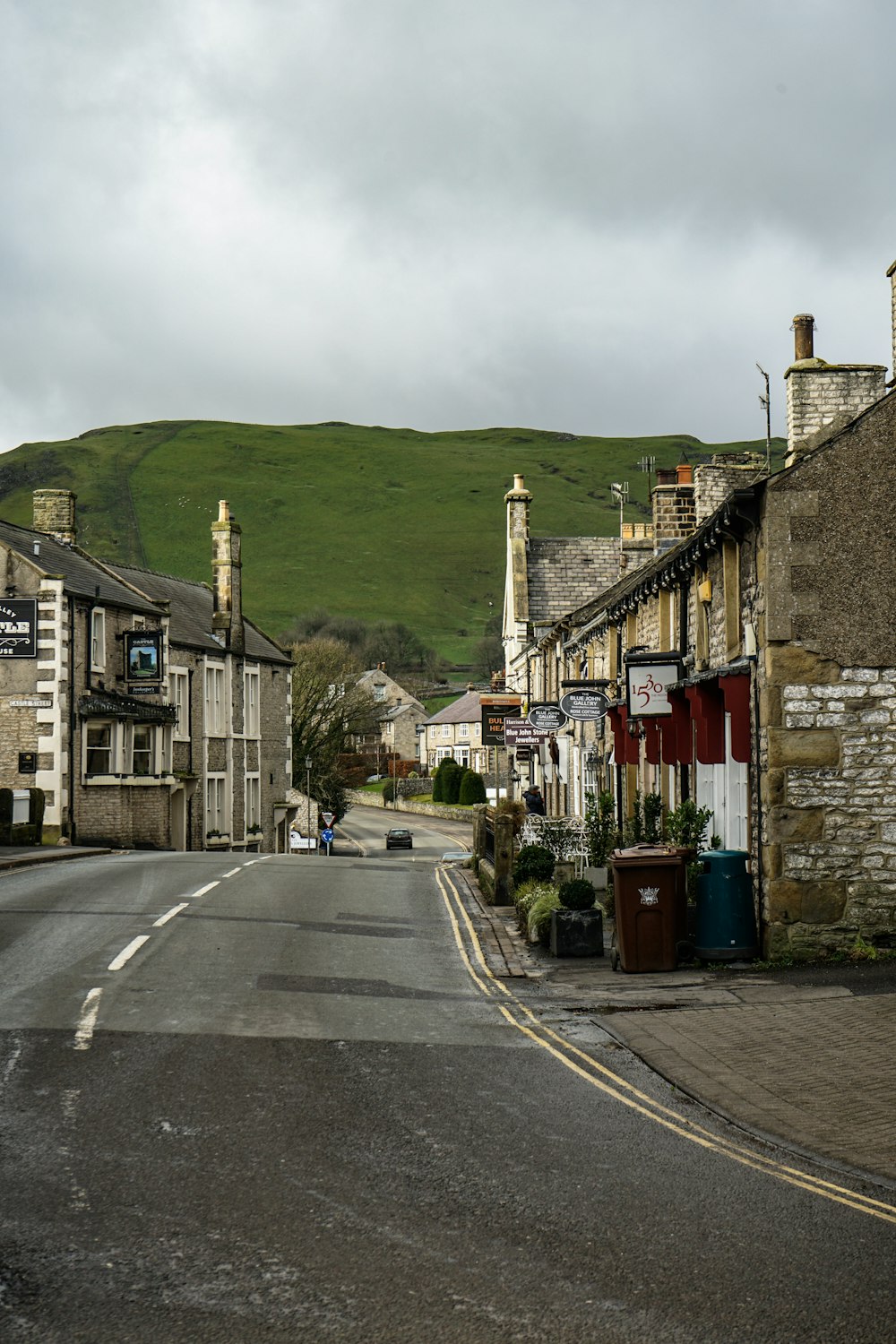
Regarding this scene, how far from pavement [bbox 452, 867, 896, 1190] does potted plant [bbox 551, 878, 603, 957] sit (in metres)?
0.15

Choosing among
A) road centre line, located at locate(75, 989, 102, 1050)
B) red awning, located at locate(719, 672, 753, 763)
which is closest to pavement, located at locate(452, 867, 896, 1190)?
red awning, located at locate(719, 672, 753, 763)

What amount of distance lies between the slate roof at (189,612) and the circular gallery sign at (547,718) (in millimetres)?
21363

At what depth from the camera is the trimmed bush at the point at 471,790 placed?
306ft

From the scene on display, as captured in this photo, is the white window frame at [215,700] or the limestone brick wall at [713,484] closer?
the limestone brick wall at [713,484]

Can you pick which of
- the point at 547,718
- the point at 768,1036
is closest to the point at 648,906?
the point at 768,1036

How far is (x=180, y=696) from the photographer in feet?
155

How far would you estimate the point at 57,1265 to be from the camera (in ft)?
19.4

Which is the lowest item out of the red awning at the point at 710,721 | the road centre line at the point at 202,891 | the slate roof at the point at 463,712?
the road centre line at the point at 202,891

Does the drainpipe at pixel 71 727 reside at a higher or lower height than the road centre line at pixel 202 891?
higher

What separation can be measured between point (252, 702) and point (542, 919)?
125 feet

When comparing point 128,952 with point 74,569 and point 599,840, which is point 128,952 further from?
point 74,569

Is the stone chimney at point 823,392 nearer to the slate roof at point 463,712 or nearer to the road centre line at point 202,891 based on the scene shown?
the road centre line at point 202,891

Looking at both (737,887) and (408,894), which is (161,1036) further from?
(408,894)

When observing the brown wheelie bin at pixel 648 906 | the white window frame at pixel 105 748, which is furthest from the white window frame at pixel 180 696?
the brown wheelie bin at pixel 648 906
